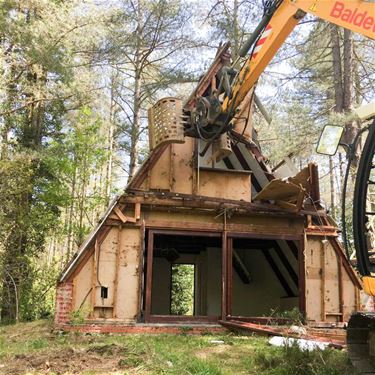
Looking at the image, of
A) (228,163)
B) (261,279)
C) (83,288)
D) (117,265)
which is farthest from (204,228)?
(261,279)

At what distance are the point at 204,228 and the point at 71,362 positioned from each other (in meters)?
5.27

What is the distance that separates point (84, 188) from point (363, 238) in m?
11.9

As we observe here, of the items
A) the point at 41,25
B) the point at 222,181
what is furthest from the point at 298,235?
the point at 41,25

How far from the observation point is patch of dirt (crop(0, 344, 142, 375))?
4.72 m

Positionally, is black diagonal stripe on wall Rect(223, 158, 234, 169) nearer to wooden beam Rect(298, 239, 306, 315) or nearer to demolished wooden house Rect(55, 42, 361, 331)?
demolished wooden house Rect(55, 42, 361, 331)

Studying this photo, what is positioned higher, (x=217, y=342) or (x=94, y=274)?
(x=94, y=274)

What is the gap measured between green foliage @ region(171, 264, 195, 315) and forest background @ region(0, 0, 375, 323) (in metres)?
6.50

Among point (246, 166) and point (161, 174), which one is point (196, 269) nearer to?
point (246, 166)

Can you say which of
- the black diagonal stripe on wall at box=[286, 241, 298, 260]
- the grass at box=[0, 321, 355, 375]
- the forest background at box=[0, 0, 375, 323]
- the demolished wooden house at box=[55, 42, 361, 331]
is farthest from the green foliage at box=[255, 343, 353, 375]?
the forest background at box=[0, 0, 375, 323]

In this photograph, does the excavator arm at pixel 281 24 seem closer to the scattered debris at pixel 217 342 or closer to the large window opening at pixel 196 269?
the scattered debris at pixel 217 342

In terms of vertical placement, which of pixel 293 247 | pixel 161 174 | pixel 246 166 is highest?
pixel 246 166

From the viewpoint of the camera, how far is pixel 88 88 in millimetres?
16969

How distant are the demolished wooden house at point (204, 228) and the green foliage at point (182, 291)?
434 inches

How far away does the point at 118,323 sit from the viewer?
902 centimetres
